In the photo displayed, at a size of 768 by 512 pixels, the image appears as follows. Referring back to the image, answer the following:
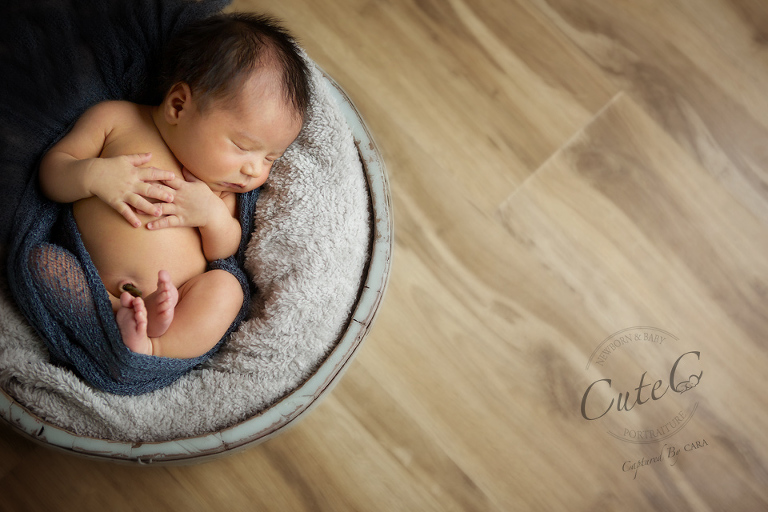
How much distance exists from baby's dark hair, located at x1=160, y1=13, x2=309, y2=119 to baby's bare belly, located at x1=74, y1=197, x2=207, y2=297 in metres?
0.21

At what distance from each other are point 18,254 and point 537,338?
92 cm

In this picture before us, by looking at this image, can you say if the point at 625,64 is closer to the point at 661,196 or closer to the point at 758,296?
the point at 661,196

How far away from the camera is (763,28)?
1.23 m

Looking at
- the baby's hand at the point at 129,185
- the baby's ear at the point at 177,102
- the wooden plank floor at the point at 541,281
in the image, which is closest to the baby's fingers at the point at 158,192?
the baby's hand at the point at 129,185

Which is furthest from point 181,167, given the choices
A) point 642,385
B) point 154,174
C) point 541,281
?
point 642,385

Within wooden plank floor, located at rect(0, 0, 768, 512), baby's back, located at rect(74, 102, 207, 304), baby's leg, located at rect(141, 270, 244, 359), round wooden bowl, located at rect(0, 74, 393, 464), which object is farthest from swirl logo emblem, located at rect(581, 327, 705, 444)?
baby's back, located at rect(74, 102, 207, 304)

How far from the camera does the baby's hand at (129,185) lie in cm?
81

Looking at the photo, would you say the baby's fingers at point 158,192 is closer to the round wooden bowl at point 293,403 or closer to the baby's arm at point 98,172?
the baby's arm at point 98,172

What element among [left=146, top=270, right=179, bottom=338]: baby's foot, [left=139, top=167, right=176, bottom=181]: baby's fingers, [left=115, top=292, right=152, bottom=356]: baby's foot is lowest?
[left=115, top=292, right=152, bottom=356]: baby's foot

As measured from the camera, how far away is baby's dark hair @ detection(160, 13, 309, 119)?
0.81m

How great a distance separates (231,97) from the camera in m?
0.81

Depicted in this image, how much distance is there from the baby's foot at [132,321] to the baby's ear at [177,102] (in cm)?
28

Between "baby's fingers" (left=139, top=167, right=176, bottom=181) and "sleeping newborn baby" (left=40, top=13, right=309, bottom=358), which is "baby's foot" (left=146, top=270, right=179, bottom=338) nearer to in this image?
"sleeping newborn baby" (left=40, top=13, right=309, bottom=358)

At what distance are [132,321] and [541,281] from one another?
0.76 meters
